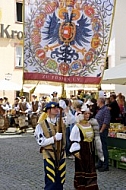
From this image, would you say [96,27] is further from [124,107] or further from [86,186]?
[124,107]

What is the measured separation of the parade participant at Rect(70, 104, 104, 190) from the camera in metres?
6.70

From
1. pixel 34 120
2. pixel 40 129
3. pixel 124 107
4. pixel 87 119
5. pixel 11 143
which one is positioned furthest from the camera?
pixel 34 120

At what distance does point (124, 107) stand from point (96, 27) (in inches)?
214

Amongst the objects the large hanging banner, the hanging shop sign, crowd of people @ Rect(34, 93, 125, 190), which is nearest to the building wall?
the hanging shop sign

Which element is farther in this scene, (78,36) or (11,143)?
(11,143)

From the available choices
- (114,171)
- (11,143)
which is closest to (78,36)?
(114,171)

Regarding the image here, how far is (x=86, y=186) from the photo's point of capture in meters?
6.90

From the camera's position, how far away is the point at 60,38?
699cm

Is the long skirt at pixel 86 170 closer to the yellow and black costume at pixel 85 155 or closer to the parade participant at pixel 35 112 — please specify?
the yellow and black costume at pixel 85 155

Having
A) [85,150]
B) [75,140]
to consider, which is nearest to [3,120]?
[85,150]

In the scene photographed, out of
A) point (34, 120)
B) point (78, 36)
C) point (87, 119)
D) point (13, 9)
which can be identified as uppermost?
point (13, 9)

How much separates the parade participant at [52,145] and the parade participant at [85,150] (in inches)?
21.3

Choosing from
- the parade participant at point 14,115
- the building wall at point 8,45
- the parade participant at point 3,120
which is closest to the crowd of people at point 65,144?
the parade participant at point 3,120

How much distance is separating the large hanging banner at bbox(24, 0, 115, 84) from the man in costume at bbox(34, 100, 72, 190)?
103cm
